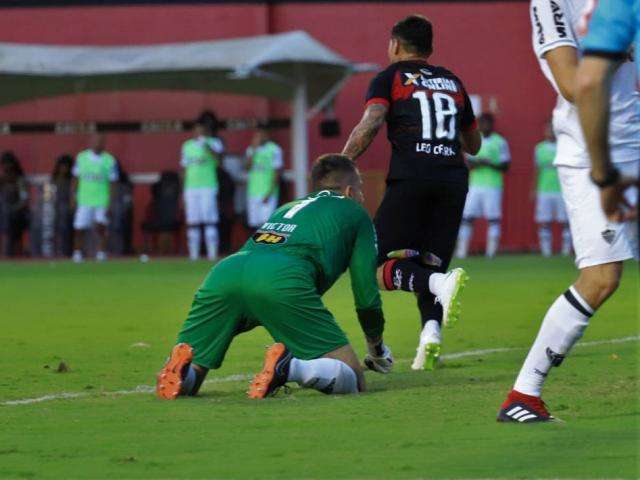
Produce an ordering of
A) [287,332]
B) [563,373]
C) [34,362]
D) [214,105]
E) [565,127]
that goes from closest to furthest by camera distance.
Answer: [565,127]
[287,332]
[563,373]
[34,362]
[214,105]

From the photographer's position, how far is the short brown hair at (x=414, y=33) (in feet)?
29.9

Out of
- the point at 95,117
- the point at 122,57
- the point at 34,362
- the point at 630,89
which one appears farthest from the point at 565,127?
the point at 95,117

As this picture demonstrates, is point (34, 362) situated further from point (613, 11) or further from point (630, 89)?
point (613, 11)

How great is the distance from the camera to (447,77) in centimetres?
920

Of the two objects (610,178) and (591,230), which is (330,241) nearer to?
(591,230)

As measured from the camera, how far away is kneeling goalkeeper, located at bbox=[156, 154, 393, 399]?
7570 millimetres

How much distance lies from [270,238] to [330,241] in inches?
12.0

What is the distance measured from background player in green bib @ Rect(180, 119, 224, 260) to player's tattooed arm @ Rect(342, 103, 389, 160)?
16639 mm

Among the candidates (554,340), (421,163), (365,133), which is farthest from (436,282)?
(554,340)

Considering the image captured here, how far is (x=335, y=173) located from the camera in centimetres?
810

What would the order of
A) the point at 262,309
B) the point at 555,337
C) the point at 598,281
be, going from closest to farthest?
the point at 598,281 < the point at 555,337 < the point at 262,309

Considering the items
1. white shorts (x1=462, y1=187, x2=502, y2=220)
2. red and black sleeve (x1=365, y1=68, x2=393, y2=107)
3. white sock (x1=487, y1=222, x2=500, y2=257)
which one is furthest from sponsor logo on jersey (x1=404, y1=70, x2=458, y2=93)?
white sock (x1=487, y1=222, x2=500, y2=257)

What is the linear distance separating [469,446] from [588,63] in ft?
5.93

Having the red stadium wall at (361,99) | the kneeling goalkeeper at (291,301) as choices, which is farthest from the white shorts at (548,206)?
the kneeling goalkeeper at (291,301)
